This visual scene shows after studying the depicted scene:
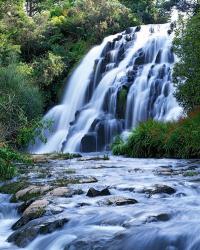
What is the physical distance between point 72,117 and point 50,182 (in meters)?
20.0

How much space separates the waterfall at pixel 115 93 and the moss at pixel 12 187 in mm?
15016

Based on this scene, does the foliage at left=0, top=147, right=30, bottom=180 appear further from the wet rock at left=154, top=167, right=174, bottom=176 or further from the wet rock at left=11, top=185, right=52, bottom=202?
the wet rock at left=154, top=167, right=174, bottom=176

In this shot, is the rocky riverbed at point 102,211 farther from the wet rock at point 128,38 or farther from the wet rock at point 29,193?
the wet rock at point 128,38

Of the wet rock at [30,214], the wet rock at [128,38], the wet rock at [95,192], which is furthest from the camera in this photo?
the wet rock at [128,38]

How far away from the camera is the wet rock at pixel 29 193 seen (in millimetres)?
11599

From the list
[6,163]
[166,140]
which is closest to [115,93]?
[166,140]

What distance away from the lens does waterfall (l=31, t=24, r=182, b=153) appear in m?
29.3

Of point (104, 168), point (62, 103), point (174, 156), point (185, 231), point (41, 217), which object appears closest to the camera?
point (185, 231)

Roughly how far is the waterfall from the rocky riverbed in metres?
14.2

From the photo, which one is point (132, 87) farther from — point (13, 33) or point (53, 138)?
point (13, 33)

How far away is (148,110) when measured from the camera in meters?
29.3

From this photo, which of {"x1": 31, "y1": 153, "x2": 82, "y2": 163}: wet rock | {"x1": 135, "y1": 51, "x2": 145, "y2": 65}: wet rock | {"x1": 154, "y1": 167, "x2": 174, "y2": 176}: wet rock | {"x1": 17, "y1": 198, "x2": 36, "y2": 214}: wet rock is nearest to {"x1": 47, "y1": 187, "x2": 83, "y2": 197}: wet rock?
{"x1": 17, "y1": 198, "x2": 36, "y2": 214}: wet rock

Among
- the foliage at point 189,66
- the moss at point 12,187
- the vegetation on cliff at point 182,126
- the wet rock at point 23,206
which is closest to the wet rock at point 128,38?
the vegetation on cliff at point 182,126

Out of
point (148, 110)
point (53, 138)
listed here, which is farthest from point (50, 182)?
point (53, 138)
